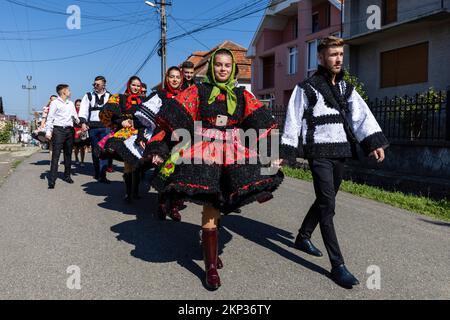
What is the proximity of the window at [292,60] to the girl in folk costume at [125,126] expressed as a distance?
757 inches

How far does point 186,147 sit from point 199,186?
0.40 meters

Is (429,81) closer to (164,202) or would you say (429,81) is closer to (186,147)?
(164,202)

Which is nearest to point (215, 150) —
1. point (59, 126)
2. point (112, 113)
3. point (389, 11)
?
point (112, 113)

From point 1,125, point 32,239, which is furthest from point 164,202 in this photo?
point 1,125

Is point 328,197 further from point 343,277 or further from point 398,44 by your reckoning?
point 398,44

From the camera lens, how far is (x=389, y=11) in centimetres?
1611

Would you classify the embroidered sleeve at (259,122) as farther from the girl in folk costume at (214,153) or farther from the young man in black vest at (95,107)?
the young man in black vest at (95,107)

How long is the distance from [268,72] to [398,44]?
46.0ft

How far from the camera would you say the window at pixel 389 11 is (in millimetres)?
15852

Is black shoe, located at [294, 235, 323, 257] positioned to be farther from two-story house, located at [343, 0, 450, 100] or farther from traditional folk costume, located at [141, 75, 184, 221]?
two-story house, located at [343, 0, 450, 100]

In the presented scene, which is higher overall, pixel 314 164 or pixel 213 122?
pixel 213 122
